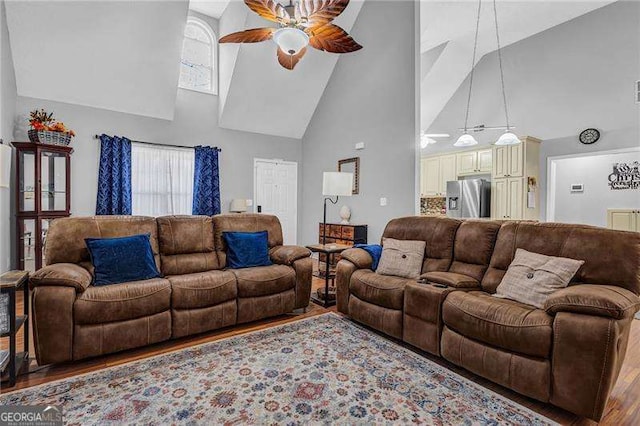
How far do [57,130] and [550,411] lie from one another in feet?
18.8

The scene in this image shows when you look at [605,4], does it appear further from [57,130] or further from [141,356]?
[57,130]

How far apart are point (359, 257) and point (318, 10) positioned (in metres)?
2.34

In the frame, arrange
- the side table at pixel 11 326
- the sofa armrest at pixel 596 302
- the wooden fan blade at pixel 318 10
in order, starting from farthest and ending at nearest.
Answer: the wooden fan blade at pixel 318 10 → the side table at pixel 11 326 → the sofa armrest at pixel 596 302

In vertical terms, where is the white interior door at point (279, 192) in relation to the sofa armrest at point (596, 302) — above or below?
above

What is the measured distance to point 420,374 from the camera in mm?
2197

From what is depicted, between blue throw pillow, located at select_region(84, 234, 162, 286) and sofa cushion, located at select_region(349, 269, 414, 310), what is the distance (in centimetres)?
179

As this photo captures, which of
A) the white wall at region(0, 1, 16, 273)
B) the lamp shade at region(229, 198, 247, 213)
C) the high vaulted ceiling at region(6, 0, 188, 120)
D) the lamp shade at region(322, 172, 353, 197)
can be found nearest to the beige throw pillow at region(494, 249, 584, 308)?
the lamp shade at region(322, 172, 353, 197)

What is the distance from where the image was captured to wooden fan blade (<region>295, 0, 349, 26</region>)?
2849 millimetres

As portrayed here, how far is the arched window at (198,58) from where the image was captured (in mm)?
5762

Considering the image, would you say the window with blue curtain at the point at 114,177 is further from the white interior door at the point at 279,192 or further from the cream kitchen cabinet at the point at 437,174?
the cream kitchen cabinet at the point at 437,174

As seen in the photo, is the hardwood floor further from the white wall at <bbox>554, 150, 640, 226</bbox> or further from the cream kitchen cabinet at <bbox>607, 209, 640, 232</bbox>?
the white wall at <bbox>554, 150, 640, 226</bbox>

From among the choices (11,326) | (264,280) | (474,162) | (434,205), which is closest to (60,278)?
(11,326)

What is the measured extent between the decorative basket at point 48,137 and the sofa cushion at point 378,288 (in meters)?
4.21

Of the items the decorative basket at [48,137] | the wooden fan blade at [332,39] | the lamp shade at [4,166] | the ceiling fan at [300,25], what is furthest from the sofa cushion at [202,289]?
the decorative basket at [48,137]
